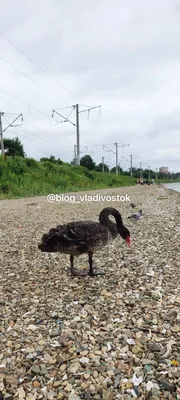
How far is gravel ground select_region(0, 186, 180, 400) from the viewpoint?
90.2 inches

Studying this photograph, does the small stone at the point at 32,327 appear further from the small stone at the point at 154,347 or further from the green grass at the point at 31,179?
the green grass at the point at 31,179

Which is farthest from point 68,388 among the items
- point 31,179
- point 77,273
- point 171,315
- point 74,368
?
point 31,179

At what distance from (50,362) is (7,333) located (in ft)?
2.21

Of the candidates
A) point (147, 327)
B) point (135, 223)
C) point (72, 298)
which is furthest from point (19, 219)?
point (147, 327)

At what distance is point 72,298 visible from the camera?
3.78 meters

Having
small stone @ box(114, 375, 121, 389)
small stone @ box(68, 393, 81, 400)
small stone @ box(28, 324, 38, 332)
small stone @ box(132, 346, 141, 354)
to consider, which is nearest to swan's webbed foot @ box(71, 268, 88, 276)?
small stone @ box(28, 324, 38, 332)

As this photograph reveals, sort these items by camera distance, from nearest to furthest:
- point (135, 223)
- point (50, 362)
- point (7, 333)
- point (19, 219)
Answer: point (50, 362) → point (7, 333) → point (135, 223) → point (19, 219)

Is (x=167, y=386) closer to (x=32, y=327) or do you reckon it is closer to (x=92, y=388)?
(x=92, y=388)

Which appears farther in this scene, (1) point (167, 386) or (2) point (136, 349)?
(2) point (136, 349)

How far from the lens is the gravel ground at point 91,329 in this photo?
229 cm

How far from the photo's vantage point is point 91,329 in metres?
3.04

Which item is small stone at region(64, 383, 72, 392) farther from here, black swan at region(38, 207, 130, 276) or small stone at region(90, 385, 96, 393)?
black swan at region(38, 207, 130, 276)

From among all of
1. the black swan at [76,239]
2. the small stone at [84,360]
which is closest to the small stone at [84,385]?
the small stone at [84,360]

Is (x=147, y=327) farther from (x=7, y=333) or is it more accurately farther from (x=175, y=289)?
(x=7, y=333)
